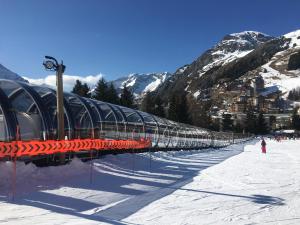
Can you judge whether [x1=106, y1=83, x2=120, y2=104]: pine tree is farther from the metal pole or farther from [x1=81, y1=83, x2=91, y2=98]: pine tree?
the metal pole

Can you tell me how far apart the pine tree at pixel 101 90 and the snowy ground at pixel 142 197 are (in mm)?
59395

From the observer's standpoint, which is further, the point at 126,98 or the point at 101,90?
the point at 126,98

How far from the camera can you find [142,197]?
12.0 metres

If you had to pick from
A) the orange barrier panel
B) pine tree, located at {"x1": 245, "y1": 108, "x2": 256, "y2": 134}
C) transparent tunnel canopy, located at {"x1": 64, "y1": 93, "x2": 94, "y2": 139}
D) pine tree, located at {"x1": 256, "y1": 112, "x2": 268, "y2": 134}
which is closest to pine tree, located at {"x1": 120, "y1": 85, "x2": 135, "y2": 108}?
transparent tunnel canopy, located at {"x1": 64, "y1": 93, "x2": 94, "y2": 139}

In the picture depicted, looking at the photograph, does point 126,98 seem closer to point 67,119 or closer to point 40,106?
point 67,119

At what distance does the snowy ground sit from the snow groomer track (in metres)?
0.82

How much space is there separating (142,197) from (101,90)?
66.7m

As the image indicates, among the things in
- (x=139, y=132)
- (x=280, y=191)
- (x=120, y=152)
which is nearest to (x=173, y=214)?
(x=280, y=191)

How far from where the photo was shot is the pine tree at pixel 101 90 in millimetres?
76875

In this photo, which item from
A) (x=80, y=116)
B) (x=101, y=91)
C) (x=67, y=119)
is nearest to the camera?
(x=67, y=119)

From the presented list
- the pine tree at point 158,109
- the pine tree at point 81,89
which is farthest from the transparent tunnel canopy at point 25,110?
the pine tree at point 158,109

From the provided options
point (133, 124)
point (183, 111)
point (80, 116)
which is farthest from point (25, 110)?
point (183, 111)

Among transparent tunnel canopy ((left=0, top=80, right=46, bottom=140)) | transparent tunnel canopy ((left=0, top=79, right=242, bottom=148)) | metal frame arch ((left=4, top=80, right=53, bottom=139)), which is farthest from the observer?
metal frame arch ((left=4, top=80, right=53, bottom=139))

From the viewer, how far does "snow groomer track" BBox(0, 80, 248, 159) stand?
14.6 m
